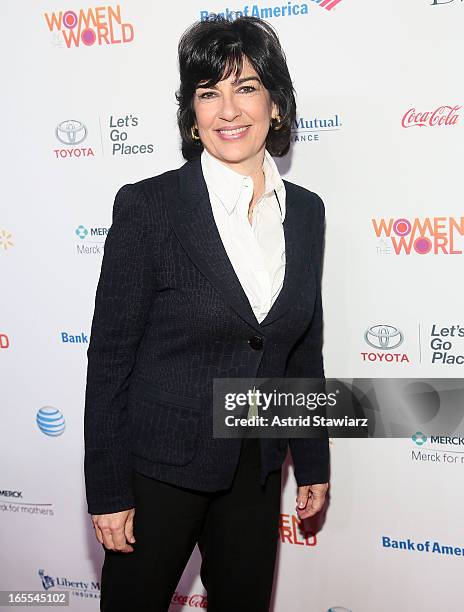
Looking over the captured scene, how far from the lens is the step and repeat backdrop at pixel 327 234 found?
1.78 meters

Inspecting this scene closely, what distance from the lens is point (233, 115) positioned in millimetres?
1411

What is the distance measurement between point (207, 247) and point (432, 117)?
79 cm

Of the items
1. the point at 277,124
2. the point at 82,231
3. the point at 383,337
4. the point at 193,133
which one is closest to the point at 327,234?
the point at 383,337

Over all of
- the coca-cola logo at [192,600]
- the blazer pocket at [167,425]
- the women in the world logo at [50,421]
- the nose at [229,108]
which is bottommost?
the coca-cola logo at [192,600]

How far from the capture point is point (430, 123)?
1761 mm

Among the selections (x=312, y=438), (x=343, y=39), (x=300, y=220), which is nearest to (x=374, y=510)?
(x=312, y=438)

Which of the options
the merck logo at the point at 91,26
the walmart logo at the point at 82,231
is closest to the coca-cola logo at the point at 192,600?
the walmart logo at the point at 82,231

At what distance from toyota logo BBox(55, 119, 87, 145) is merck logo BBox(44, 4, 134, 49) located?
0.22m

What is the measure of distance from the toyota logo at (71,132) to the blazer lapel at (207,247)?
2.32ft

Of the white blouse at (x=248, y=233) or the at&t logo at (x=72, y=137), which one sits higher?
the at&t logo at (x=72, y=137)

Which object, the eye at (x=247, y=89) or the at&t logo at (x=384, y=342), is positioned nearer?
the eye at (x=247, y=89)

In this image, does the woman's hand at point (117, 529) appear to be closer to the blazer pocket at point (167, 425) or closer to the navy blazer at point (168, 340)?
the navy blazer at point (168, 340)

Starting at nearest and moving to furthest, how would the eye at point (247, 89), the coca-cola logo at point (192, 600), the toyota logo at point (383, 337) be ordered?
the eye at point (247, 89) < the toyota logo at point (383, 337) < the coca-cola logo at point (192, 600)

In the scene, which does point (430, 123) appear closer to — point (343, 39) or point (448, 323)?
point (343, 39)
